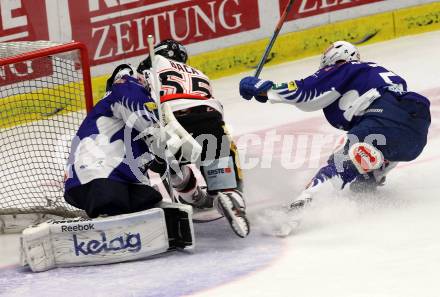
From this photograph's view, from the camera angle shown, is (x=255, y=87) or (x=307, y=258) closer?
(x=307, y=258)

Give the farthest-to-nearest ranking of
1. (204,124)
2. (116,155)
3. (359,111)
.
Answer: (359,111)
(204,124)
(116,155)

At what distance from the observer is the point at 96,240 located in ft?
13.4

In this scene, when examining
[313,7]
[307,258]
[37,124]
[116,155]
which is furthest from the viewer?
[313,7]

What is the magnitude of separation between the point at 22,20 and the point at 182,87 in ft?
8.97

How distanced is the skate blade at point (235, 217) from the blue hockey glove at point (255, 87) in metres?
0.74

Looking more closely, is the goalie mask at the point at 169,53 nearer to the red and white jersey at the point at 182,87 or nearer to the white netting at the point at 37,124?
the red and white jersey at the point at 182,87

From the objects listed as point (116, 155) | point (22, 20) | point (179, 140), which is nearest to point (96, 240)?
point (116, 155)

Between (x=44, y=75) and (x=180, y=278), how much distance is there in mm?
1819

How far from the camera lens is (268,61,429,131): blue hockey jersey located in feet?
15.1

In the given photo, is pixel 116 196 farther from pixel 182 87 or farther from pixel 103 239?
pixel 182 87

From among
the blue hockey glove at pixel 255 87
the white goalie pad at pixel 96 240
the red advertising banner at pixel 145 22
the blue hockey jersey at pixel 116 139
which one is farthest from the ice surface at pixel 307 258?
the red advertising banner at pixel 145 22

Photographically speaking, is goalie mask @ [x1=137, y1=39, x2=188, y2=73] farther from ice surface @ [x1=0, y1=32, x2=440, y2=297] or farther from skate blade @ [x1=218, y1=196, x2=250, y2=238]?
skate blade @ [x1=218, y1=196, x2=250, y2=238]

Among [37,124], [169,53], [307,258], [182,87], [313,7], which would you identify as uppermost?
[313,7]

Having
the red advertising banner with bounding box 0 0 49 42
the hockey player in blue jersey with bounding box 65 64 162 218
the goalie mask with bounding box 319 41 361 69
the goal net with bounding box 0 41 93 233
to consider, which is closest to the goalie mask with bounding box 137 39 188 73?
the goal net with bounding box 0 41 93 233
